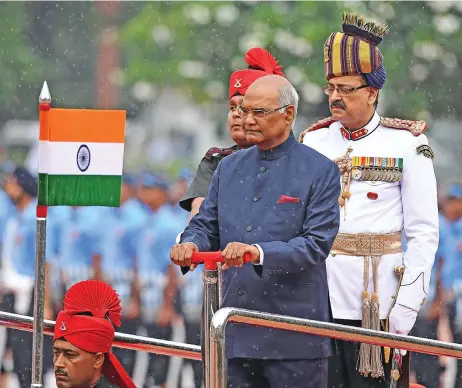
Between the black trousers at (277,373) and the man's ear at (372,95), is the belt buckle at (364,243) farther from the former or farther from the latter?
the black trousers at (277,373)

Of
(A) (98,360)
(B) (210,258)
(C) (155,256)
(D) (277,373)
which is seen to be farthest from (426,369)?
(B) (210,258)

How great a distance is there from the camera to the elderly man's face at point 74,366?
6277 millimetres

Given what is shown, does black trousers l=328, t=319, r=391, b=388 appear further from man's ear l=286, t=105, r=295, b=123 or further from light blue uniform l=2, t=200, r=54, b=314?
light blue uniform l=2, t=200, r=54, b=314

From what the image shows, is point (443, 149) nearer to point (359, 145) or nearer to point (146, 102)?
point (146, 102)

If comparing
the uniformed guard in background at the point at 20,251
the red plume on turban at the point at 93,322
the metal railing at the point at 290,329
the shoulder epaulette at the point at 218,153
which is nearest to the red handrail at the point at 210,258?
the metal railing at the point at 290,329

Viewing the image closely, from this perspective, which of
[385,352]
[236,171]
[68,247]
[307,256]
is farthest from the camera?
[68,247]

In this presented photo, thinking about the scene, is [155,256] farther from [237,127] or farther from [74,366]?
→ [74,366]

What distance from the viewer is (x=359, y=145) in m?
6.62

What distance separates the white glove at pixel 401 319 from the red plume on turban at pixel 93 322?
4.07 feet

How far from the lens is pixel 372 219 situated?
648 centimetres

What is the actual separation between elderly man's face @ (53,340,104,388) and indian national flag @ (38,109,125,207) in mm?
752

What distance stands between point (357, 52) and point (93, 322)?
1758mm

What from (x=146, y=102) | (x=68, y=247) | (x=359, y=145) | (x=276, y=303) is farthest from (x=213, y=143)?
(x=276, y=303)

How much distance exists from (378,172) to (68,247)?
5.80m
